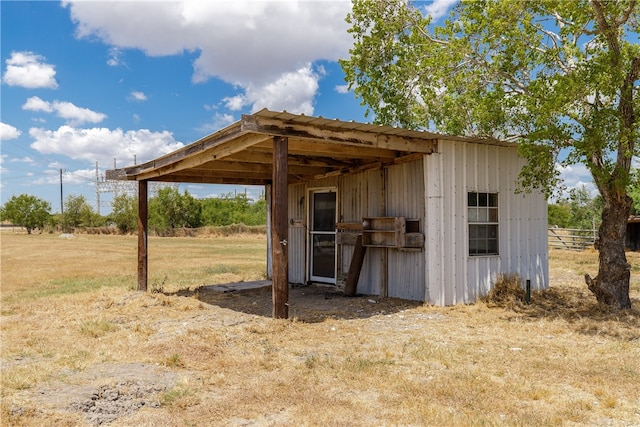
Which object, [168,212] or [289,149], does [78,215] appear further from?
[289,149]

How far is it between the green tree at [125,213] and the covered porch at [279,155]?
35.2 m

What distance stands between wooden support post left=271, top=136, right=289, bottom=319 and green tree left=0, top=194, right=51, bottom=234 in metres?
53.2

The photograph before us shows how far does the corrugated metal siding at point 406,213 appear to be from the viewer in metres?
8.91

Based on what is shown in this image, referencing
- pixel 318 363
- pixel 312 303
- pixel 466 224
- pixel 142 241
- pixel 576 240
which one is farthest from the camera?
pixel 576 240

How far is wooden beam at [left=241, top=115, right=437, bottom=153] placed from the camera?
21.3 ft

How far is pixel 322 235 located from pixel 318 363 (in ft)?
21.9

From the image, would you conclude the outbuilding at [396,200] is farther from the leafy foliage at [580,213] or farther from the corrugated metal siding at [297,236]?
the leafy foliage at [580,213]

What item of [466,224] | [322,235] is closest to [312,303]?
[322,235]

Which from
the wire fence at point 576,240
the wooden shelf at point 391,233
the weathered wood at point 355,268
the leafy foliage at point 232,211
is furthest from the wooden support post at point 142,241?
the leafy foliage at point 232,211

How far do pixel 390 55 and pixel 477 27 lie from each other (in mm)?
4954

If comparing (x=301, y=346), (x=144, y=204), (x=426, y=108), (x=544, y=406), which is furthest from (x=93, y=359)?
(x=426, y=108)

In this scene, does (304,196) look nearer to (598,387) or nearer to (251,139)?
(251,139)

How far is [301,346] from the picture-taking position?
5797mm

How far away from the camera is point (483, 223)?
899 centimetres
